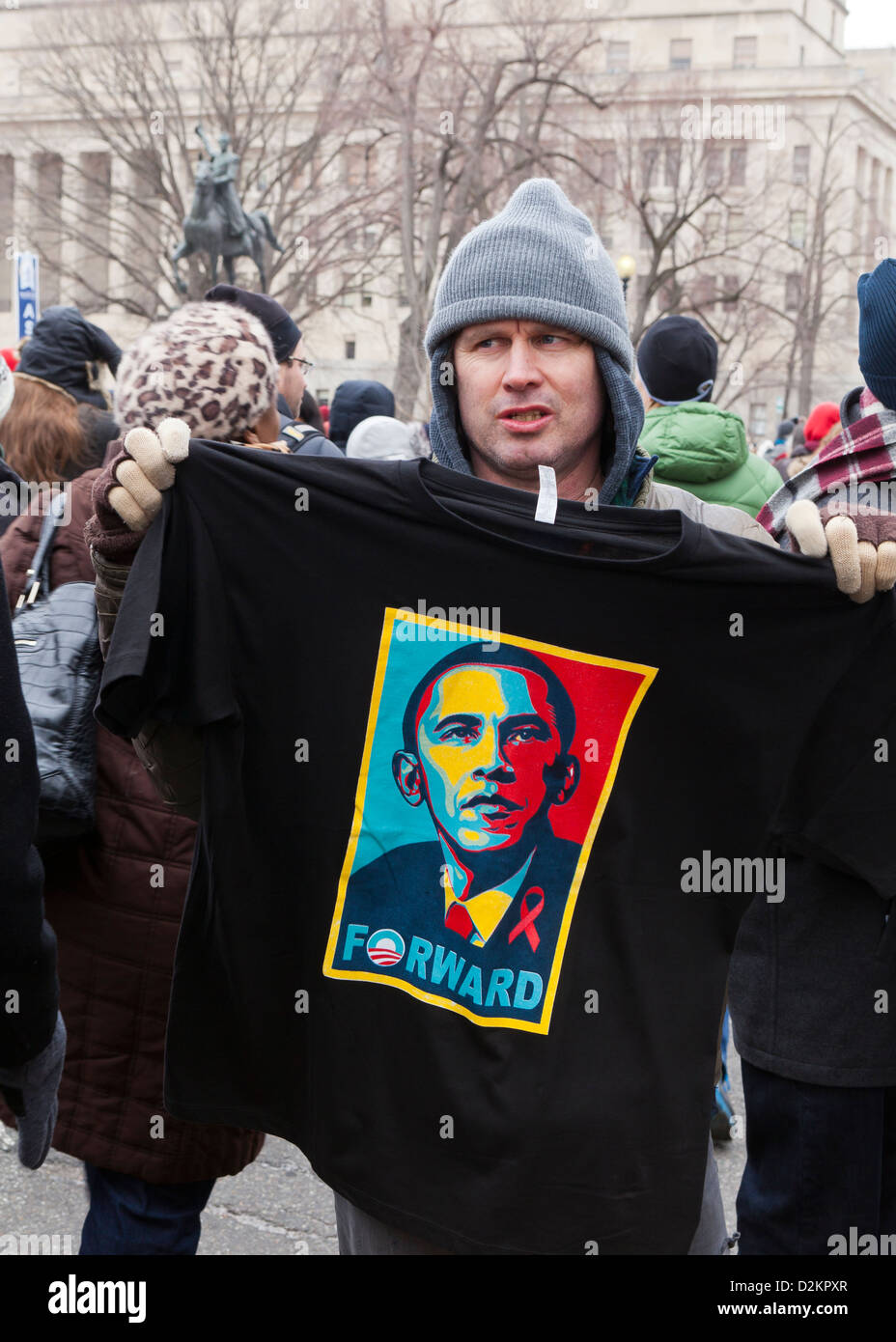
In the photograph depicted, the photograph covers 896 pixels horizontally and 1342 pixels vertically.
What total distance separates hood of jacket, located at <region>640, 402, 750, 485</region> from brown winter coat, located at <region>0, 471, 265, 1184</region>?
2.55 meters

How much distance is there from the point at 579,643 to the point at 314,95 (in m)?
28.3

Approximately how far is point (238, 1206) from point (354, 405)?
5020mm

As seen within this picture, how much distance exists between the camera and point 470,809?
2373 mm

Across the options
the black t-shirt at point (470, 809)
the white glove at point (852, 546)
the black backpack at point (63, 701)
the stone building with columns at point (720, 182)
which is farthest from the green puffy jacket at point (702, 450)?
the stone building with columns at point (720, 182)

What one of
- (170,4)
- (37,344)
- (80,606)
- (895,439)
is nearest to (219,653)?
(80,606)

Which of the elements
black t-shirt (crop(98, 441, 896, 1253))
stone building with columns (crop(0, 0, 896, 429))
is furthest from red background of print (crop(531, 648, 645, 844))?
stone building with columns (crop(0, 0, 896, 429))

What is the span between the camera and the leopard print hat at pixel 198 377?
9.16 ft

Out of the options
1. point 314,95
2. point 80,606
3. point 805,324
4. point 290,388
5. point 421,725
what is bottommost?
point 421,725

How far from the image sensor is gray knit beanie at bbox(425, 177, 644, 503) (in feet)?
8.91

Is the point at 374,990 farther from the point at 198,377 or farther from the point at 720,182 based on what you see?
the point at 720,182

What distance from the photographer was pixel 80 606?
3109 mm

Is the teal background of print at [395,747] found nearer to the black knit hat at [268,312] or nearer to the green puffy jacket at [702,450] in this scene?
the black knit hat at [268,312]
